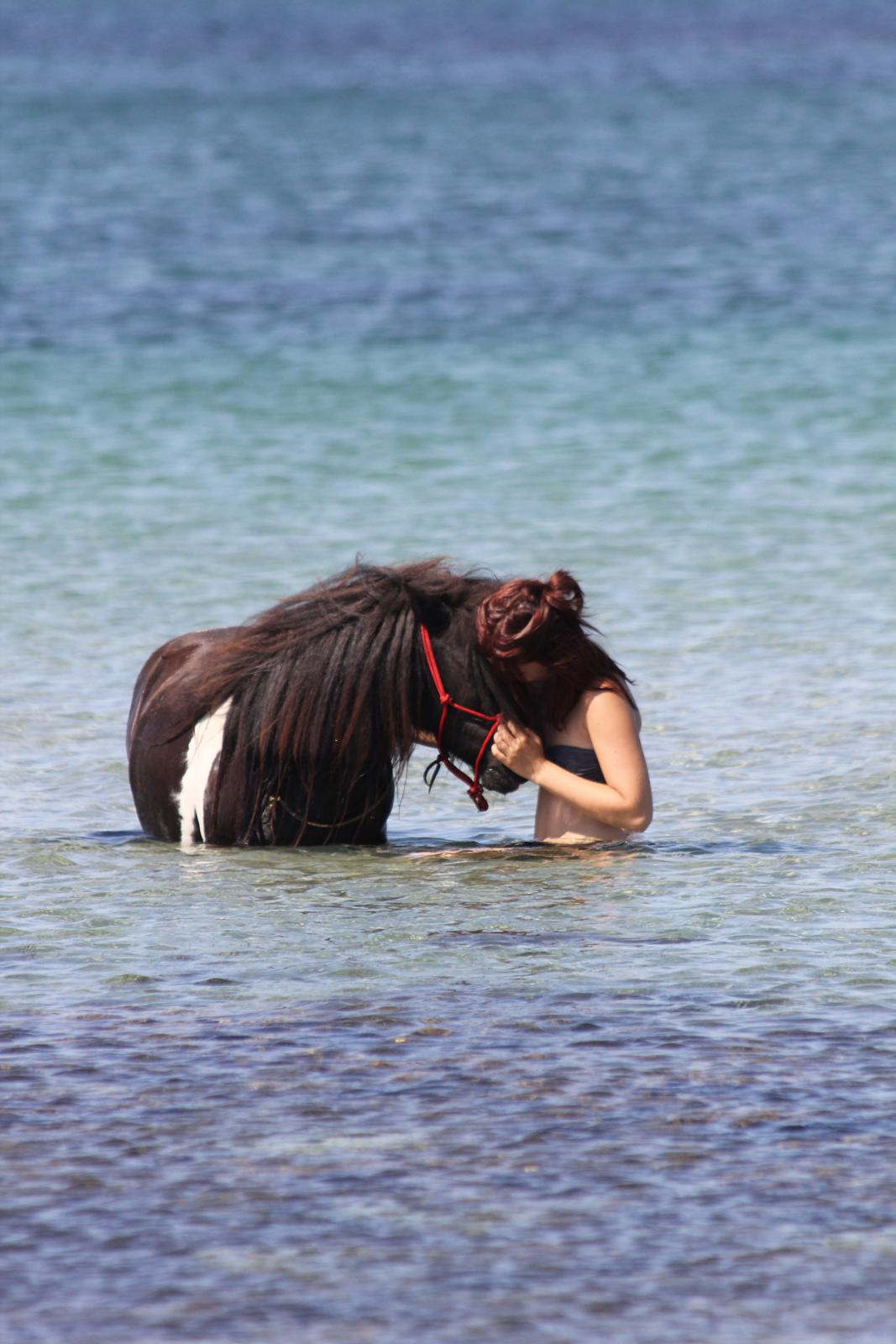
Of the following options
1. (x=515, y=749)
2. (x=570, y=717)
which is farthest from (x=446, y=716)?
(x=570, y=717)

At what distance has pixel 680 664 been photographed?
8484mm

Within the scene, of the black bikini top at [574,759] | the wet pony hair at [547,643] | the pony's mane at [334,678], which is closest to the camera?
the wet pony hair at [547,643]

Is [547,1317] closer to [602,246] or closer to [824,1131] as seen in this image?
[824,1131]

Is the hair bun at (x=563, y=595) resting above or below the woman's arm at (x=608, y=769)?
above

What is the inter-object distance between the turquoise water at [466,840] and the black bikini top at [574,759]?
259 millimetres

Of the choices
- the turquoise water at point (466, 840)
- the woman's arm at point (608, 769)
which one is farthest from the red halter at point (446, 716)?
the turquoise water at point (466, 840)

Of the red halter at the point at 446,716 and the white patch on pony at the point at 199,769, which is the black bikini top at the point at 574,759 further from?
the white patch on pony at the point at 199,769

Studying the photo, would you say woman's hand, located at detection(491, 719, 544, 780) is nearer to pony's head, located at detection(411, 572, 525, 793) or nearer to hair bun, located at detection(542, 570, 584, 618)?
pony's head, located at detection(411, 572, 525, 793)

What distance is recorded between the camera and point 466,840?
6.25m

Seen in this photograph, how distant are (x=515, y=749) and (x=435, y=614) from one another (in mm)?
420

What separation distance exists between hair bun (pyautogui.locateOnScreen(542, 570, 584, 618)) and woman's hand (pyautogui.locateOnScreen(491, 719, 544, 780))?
35 cm

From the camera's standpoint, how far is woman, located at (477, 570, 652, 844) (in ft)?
17.9

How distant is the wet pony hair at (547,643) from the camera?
17.6 ft

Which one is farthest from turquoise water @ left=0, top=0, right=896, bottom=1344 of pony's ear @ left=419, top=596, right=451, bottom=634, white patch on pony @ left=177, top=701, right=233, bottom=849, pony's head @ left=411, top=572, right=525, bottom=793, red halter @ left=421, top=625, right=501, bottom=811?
pony's ear @ left=419, top=596, right=451, bottom=634
